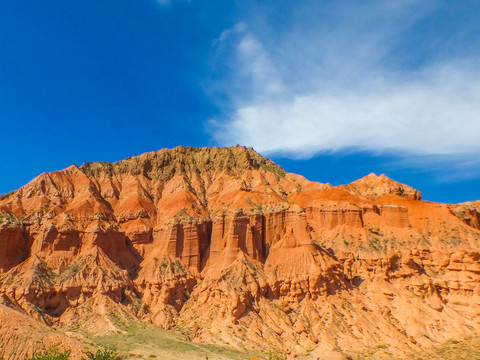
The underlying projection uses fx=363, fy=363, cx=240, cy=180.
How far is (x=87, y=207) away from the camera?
2785 inches

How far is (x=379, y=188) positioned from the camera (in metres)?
83.2

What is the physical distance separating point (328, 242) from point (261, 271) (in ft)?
50.9

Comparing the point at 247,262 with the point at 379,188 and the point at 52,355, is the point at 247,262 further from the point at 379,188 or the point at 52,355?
the point at 379,188

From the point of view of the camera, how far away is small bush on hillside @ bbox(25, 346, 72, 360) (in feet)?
103

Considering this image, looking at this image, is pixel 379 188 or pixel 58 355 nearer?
pixel 58 355

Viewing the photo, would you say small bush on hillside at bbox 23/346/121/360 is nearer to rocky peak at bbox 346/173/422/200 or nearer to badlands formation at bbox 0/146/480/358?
badlands formation at bbox 0/146/480/358

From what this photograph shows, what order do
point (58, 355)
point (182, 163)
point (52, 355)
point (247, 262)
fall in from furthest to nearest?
1. point (182, 163)
2. point (247, 262)
3. point (52, 355)
4. point (58, 355)

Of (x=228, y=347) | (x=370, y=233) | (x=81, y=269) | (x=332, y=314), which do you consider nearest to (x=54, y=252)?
(x=81, y=269)

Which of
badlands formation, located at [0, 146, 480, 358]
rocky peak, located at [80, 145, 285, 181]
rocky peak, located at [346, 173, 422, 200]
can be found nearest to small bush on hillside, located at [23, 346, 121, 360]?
badlands formation, located at [0, 146, 480, 358]

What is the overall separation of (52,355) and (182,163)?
198 ft

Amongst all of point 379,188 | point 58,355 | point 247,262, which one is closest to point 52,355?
point 58,355

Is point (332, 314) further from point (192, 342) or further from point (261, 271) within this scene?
point (192, 342)

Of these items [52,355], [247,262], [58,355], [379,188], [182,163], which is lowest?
[52,355]

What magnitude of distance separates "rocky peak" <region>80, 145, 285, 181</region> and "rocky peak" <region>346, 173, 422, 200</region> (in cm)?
1889
